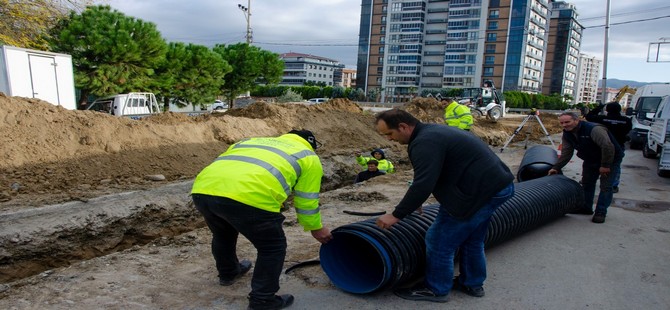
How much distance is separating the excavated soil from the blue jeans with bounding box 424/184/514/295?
95 centimetres

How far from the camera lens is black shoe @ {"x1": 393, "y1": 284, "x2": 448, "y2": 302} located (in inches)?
129

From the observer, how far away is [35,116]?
26.3ft

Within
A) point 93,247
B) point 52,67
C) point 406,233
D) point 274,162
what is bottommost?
point 93,247

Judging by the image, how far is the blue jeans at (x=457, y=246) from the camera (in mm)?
3086

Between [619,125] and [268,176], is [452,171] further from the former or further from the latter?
[619,125]

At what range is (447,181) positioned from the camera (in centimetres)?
300

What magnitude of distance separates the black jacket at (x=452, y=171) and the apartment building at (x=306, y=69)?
122 metres

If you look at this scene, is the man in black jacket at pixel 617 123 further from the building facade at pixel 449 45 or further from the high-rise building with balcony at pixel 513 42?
the high-rise building with balcony at pixel 513 42

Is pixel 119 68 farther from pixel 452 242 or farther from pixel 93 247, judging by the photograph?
pixel 452 242

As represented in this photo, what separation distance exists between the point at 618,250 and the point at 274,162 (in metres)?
4.03

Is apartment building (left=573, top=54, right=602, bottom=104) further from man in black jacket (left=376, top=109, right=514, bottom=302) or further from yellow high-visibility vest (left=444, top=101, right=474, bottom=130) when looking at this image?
man in black jacket (left=376, top=109, right=514, bottom=302)

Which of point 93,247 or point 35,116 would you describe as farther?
point 35,116

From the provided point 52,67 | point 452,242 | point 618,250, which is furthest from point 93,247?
point 52,67

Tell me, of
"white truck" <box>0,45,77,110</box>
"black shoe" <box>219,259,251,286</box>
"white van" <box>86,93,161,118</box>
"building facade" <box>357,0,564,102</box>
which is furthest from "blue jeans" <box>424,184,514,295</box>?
"building facade" <box>357,0,564,102</box>
